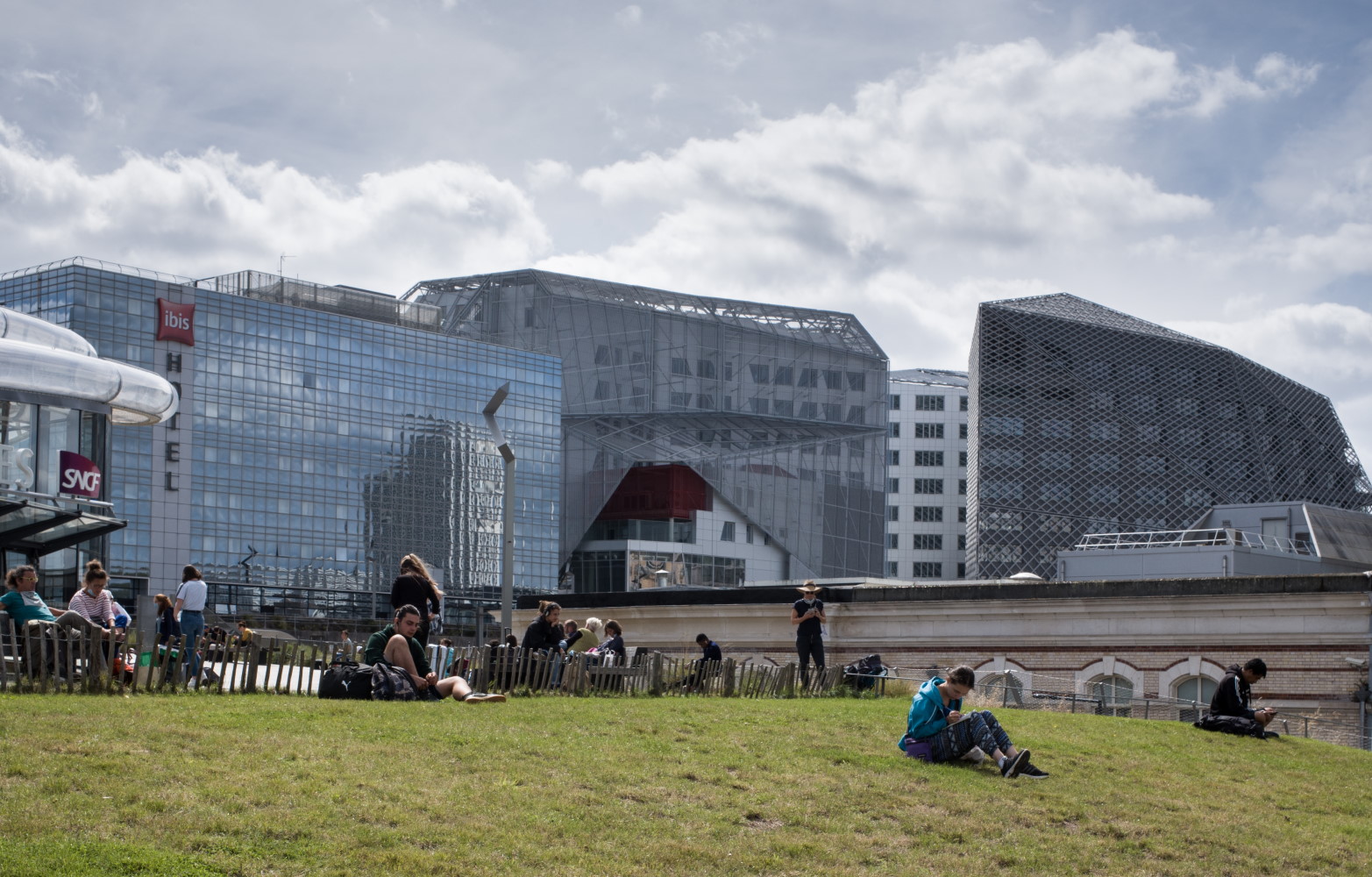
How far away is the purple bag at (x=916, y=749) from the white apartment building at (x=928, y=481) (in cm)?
12690

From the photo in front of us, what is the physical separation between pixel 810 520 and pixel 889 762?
341 feet

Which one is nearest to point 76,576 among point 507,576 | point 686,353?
point 507,576

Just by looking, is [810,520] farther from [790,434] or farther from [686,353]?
[686,353]

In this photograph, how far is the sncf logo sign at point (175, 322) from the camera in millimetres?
97938

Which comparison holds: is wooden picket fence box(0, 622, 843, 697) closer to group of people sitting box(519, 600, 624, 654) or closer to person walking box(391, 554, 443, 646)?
group of people sitting box(519, 600, 624, 654)

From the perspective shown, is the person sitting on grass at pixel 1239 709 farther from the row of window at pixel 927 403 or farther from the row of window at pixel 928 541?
the row of window at pixel 927 403

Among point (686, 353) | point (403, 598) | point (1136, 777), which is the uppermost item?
point (686, 353)

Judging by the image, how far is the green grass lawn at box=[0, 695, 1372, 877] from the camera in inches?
403

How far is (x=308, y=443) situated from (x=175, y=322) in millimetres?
12606

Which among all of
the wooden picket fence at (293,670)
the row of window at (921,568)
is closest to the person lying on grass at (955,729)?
the wooden picket fence at (293,670)

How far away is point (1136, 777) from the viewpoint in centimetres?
1603

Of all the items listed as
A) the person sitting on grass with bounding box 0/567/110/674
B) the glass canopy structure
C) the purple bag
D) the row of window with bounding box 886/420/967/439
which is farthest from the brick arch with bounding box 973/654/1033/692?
the row of window with bounding box 886/420/967/439

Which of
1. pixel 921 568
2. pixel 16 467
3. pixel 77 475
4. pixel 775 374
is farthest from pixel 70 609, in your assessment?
pixel 921 568

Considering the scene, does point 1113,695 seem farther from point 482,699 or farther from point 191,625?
point 191,625
